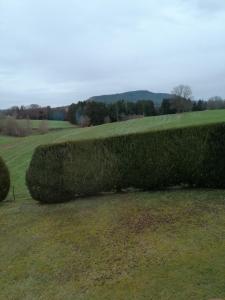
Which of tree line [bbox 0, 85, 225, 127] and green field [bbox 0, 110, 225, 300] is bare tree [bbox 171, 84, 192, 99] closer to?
tree line [bbox 0, 85, 225, 127]

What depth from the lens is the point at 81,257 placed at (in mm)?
7559

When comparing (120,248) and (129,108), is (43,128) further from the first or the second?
(120,248)

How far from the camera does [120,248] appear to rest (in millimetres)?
7609

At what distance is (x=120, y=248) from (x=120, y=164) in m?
4.34

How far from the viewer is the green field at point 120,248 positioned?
20.3 ft

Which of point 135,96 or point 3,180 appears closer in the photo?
point 3,180

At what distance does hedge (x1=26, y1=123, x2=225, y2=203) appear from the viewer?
11.2 metres

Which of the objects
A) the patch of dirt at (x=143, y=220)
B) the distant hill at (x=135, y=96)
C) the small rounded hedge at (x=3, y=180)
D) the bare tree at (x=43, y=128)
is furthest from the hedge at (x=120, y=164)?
the distant hill at (x=135, y=96)

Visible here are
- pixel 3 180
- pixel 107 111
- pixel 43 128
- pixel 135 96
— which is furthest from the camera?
pixel 135 96

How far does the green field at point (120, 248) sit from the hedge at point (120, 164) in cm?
51

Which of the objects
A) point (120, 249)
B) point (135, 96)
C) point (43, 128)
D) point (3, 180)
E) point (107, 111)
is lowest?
point (43, 128)

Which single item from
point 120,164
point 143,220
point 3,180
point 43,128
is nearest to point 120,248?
point 143,220

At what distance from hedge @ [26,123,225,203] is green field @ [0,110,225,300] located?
0.51m

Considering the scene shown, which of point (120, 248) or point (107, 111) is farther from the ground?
point (107, 111)
